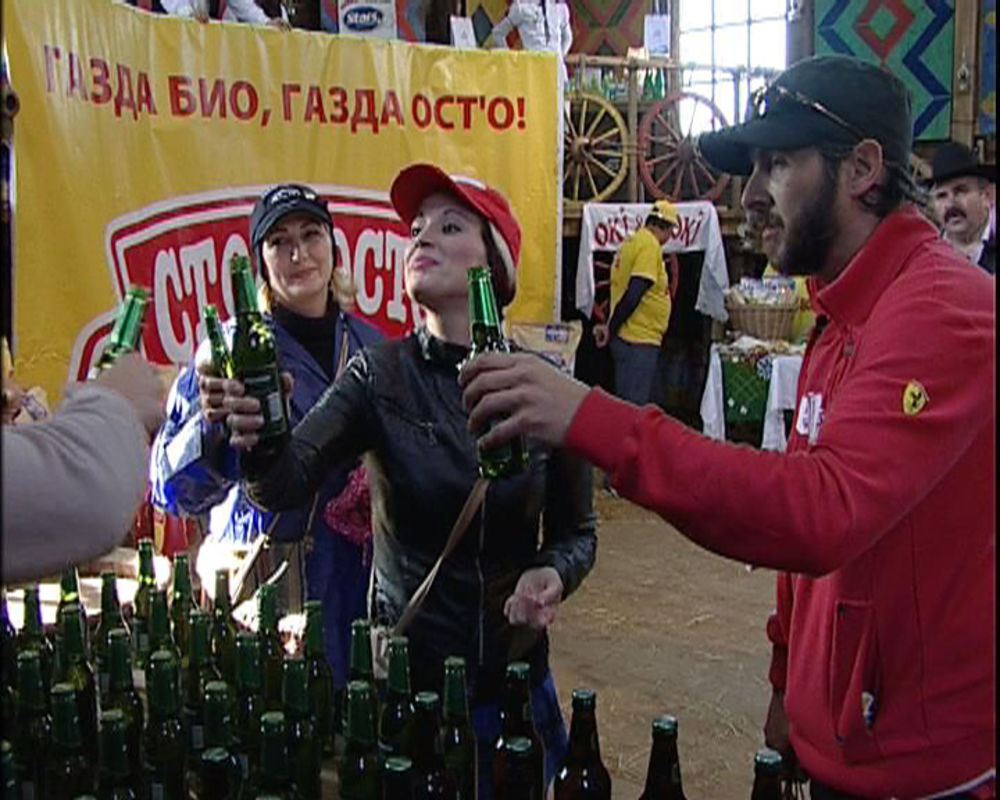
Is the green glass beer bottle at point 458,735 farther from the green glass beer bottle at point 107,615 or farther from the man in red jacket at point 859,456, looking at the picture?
the green glass beer bottle at point 107,615

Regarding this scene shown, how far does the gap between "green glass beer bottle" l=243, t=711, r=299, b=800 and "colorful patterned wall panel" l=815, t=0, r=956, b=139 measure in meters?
8.51

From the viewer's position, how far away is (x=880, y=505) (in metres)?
1.29

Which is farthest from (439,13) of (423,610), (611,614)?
(423,610)

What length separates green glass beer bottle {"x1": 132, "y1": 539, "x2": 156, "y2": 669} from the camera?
7.48ft

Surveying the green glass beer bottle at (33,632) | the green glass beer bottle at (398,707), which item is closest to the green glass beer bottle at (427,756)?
the green glass beer bottle at (398,707)

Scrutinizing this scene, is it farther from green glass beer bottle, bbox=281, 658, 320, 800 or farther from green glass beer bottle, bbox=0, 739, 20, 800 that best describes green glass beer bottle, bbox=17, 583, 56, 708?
green glass beer bottle, bbox=0, 739, 20, 800

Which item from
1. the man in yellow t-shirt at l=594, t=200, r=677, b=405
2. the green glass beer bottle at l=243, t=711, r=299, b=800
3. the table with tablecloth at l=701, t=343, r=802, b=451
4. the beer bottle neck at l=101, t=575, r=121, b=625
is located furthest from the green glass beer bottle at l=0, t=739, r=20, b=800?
the man in yellow t-shirt at l=594, t=200, r=677, b=405

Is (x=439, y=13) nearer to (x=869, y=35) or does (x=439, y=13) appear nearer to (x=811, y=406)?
(x=869, y=35)

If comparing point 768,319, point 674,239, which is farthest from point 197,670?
point 674,239

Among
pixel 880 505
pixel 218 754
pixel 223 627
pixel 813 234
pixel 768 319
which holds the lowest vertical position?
pixel 768 319

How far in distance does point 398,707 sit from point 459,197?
2.99 ft

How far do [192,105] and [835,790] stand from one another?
4.08 meters

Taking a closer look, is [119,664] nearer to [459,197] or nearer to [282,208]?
[459,197]

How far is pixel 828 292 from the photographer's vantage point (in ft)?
5.11
